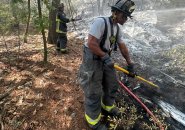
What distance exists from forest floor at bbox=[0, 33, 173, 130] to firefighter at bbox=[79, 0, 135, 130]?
0.45 m

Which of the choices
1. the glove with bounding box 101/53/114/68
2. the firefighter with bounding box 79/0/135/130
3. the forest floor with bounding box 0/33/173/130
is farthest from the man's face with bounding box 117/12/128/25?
the forest floor with bounding box 0/33/173/130

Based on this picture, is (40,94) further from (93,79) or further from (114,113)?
(114,113)

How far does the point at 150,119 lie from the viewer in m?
4.43

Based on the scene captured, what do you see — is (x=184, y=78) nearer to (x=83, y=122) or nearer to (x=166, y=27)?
(x=83, y=122)

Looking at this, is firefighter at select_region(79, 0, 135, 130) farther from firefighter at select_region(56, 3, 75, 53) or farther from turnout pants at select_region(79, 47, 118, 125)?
firefighter at select_region(56, 3, 75, 53)

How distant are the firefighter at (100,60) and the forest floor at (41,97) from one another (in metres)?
0.45

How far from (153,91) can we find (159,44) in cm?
616

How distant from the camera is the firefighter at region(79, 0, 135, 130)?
3.68m

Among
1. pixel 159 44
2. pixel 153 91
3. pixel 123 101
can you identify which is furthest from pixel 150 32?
pixel 123 101

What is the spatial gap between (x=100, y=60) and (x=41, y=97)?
1.66 m

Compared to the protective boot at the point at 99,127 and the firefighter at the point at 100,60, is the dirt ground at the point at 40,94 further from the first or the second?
the firefighter at the point at 100,60

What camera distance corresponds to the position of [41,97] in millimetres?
4754

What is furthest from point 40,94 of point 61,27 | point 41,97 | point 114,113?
point 61,27

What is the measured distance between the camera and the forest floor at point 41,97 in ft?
13.5
